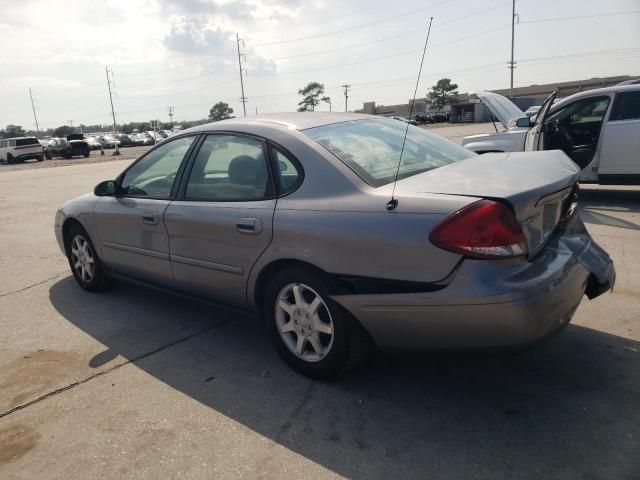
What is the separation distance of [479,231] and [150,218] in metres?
2.43

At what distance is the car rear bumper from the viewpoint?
2.32 m

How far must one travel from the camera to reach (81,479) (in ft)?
7.60

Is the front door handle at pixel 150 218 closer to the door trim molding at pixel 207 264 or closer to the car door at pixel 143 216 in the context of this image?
the car door at pixel 143 216

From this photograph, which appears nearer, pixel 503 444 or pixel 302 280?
pixel 503 444

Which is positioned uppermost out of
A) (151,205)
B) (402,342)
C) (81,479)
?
(151,205)

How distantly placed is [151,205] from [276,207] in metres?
1.29

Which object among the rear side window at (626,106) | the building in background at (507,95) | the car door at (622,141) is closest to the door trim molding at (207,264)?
the car door at (622,141)

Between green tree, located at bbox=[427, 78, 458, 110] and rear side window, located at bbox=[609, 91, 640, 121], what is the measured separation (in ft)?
269

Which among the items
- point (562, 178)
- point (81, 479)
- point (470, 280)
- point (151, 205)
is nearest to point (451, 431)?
point (470, 280)

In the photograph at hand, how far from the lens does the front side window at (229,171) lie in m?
3.20

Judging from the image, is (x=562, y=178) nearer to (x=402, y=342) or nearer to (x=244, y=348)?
(x=402, y=342)

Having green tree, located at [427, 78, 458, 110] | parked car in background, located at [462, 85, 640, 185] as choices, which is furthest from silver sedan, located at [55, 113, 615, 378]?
green tree, located at [427, 78, 458, 110]

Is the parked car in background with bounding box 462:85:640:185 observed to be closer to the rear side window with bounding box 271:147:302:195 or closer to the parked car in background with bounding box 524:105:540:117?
the parked car in background with bounding box 524:105:540:117

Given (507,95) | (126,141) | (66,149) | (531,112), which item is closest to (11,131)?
(126,141)
